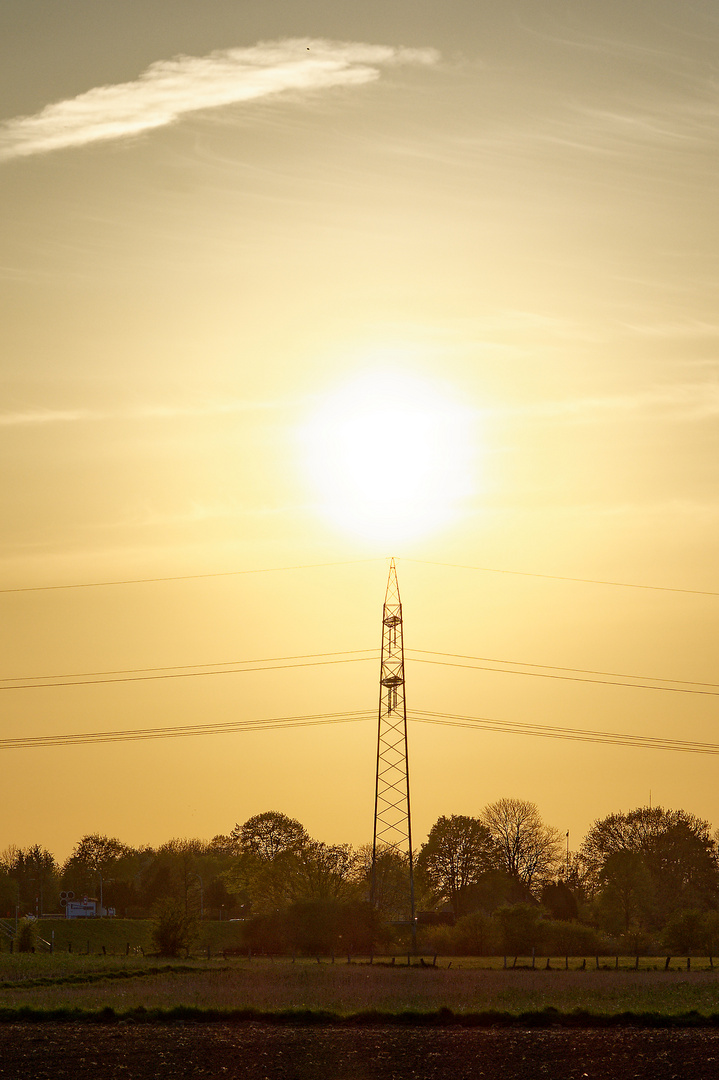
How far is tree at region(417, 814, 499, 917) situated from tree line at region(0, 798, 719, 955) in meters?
0.15

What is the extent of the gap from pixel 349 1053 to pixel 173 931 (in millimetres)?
58236

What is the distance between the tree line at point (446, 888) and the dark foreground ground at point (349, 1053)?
149ft

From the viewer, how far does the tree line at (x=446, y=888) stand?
9469cm

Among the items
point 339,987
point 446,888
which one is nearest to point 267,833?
point 446,888

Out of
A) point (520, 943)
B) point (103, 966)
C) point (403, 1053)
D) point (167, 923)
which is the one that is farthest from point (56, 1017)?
point (520, 943)

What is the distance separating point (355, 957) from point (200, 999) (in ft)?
133

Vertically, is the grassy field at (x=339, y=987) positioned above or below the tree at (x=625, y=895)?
below

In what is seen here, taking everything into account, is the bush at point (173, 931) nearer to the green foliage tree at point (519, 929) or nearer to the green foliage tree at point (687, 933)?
the green foliage tree at point (519, 929)

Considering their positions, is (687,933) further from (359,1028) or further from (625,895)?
(359,1028)

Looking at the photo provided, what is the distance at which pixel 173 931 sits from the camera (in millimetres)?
88312

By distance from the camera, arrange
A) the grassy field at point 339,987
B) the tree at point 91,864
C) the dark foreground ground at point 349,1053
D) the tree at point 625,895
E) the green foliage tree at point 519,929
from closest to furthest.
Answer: the dark foreground ground at point 349,1053 → the grassy field at point 339,987 → the green foliage tree at point 519,929 → the tree at point 625,895 → the tree at point 91,864

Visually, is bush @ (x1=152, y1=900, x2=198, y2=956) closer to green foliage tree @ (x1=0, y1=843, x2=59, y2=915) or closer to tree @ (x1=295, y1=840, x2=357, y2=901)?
tree @ (x1=295, y1=840, x2=357, y2=901)

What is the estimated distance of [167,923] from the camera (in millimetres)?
88500

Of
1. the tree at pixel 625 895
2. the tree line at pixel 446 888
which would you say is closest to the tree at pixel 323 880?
the tree line at pixel 446 888
